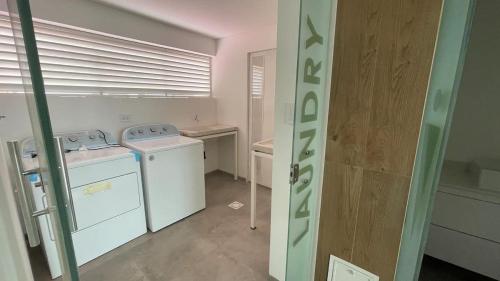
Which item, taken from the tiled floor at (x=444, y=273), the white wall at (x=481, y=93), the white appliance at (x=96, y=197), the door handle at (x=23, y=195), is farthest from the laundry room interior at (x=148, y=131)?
the white wall at (x=481, y=93)

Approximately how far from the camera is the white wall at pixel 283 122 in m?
1.29

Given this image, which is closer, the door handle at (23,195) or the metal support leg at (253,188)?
the door handle at (23,195)

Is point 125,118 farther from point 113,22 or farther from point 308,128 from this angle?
point 308,128

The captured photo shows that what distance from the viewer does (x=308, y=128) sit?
3.72ft

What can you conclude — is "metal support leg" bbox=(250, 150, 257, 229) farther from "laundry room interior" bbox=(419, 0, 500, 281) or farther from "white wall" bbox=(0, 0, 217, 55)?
"white wall" bbox=(0, 0, 217, 55)

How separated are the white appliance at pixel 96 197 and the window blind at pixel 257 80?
193 centimetres

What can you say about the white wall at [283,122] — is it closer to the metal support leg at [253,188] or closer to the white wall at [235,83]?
the metal support leg at [253,188]

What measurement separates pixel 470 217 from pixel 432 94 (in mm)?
1282

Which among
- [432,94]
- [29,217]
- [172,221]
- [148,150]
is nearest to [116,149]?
[148,150]

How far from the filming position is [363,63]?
1.04 metres

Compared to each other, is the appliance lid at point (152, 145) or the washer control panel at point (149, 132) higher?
the washer control panel at point (149, 132)

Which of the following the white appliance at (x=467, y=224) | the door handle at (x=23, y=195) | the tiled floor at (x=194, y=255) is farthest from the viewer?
the tiled floor at (x=194, y=255)

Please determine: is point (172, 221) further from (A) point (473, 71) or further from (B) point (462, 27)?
(A) point (473, 71)

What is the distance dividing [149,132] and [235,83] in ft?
4.96
